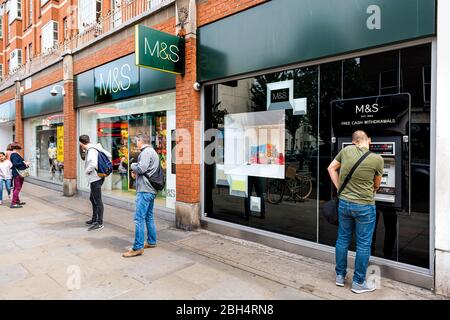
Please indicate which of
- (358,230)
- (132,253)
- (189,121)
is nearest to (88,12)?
(189,121)

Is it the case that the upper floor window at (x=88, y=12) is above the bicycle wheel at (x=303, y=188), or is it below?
above

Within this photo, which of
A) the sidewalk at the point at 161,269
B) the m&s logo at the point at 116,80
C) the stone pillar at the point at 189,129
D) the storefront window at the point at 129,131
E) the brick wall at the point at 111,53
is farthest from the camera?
the m&s logo at the point at 116,80

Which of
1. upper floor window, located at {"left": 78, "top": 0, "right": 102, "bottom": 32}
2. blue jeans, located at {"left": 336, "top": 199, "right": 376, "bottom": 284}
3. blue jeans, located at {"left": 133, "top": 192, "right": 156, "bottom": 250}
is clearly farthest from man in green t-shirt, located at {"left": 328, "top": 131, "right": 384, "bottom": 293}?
upper floor window, located at {"left": 78, "top": 0, "right": 102, "bottom": 32}

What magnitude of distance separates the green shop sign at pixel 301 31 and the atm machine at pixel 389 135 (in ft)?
2.43

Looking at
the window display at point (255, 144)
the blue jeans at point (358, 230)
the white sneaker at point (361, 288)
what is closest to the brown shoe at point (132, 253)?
the window display at point (255, 144)

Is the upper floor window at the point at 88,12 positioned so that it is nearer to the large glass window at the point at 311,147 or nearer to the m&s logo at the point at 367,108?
the large glass window at the point at 311,147

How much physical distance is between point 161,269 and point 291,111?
3.11m

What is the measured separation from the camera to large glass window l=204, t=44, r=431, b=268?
3900mm

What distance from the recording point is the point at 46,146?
44.4 feet

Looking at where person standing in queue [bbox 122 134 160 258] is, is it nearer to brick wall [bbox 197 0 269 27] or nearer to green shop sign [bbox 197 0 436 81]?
green shop sign [bbox 197 0 436 81]

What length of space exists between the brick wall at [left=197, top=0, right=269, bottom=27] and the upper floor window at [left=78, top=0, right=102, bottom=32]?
5.86 metres

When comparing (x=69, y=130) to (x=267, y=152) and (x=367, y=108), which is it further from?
(x=367, y=108)

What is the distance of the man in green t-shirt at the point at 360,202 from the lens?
353 cm
